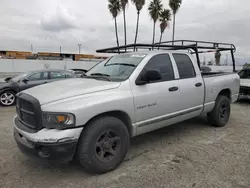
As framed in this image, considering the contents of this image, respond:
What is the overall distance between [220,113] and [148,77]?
288cm

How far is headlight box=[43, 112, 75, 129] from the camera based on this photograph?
259 centimetres

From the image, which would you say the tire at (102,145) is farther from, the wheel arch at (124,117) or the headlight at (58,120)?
the headlight at (58,120)

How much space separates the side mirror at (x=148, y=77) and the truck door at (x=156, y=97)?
81 mm

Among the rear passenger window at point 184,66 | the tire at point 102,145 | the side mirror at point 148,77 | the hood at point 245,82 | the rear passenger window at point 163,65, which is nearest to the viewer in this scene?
the tire at point 102,145

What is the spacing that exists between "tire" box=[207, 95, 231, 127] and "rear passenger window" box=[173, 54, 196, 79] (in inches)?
49.1

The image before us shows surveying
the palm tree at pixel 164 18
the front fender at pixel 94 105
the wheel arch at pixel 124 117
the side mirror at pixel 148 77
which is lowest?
the wheel arch at pixel 124 117

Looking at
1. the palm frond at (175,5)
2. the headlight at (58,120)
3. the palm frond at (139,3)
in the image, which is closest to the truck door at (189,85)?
the headlight at (58,120)

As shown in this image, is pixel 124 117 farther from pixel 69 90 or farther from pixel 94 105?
pixel 69 90

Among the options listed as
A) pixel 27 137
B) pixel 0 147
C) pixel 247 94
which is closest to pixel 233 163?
pixel 27 137

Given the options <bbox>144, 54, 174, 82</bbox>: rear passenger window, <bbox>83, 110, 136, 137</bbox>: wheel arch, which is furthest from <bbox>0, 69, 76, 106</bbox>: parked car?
<bbox>83, 110, 136, 137</bbox>: wheel arch

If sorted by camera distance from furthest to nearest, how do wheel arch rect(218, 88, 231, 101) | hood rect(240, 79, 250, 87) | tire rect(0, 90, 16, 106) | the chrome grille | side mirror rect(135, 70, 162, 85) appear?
1. tire rect(0, 90, 16, 106)
2. hood rect(240, 79, 250, 87)
3. wheel arch rect(218, 88, 231, 101)
4. side mirror rect(135, 70, 162, 85)
5. the chrome grille

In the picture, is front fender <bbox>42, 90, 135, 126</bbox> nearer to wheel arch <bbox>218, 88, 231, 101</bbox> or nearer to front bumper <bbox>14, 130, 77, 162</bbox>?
front bumper <bbox>14, 130, 77, 162</bbox>

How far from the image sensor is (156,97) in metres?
3.54

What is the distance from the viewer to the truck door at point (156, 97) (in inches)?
132
